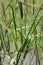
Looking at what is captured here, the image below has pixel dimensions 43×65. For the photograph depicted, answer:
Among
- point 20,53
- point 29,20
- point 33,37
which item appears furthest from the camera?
point 29,20

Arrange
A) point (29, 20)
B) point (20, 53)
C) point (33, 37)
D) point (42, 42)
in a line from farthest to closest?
point (29, 20)
point (42, 42)
point (33, 37)
point (20, 53)

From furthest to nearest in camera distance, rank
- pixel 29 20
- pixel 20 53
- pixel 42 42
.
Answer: pixel 29 20
pixel 42 42
pixel 20 53

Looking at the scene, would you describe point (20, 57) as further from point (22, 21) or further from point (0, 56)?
point (22, 21)

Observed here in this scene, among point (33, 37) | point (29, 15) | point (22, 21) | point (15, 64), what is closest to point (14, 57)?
point (15, 64)

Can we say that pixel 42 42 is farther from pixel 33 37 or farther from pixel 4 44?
pixel 4 44

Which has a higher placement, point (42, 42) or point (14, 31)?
point (14, 31)

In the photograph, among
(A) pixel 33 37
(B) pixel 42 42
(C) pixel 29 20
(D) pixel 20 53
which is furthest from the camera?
(C) pixel 29 20

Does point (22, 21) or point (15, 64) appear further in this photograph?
point (22, 21)

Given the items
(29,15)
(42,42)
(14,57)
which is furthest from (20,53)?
(29,15)

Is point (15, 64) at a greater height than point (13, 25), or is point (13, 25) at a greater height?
point (13, 25)
